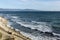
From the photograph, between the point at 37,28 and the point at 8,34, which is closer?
the point at 8,34

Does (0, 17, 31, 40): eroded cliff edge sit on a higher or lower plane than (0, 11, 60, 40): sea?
higher

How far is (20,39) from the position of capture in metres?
15.9

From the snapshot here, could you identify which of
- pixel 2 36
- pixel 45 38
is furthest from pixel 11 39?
pixel 45 38

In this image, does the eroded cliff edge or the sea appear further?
the sea

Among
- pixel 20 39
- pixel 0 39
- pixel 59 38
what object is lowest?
pixel 59 38

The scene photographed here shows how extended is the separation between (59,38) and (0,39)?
629 inches

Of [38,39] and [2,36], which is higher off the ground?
[2,36]

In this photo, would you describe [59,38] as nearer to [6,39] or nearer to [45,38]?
[45,38]

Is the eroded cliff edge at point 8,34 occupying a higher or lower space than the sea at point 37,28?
higher

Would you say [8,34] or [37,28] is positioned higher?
[8,34]

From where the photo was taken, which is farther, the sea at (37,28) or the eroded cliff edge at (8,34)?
the sea at (37,28)

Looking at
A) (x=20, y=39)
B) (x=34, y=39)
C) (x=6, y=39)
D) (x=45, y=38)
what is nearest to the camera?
(x=6, y=39)

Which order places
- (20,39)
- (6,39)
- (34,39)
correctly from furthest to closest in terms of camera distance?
(34,39), (20,39), (6,39)

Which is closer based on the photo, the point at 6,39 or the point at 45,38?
the point at 6,39
